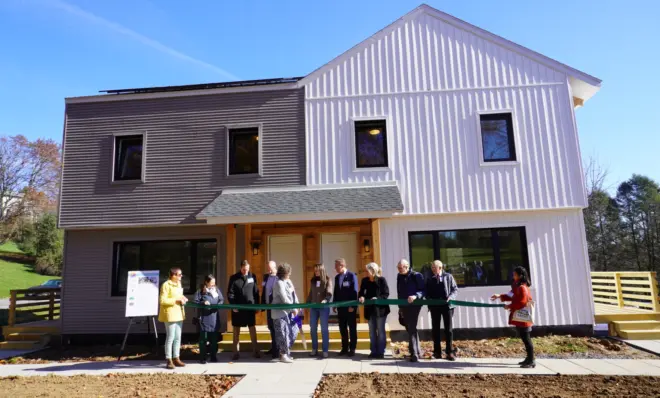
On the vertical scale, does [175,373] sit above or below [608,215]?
below

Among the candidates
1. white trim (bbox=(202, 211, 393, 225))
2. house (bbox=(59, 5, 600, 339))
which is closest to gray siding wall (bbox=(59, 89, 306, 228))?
house (bbox=(59, 5, 600, 339))

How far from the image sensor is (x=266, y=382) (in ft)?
22.3

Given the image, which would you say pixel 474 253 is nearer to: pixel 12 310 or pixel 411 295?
pixel 411 295

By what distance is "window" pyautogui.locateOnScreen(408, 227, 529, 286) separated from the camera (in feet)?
34.4

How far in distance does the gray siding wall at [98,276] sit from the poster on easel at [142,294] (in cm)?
185

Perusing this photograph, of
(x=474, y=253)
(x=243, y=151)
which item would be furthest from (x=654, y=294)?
(x=243, y=151)

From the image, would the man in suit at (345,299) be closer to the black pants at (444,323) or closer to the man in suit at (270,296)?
the man in suit at (270,296)

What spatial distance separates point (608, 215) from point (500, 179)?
3044 centimetres

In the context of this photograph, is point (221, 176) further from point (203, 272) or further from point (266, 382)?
point (266, 382)

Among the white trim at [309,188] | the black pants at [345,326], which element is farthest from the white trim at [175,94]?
the black pants at [345,326]

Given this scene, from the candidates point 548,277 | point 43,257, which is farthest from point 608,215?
point 43,257

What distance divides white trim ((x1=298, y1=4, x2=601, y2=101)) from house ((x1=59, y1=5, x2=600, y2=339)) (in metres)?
0.04

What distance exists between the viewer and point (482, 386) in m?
6.31

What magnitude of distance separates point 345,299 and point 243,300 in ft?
6.85
